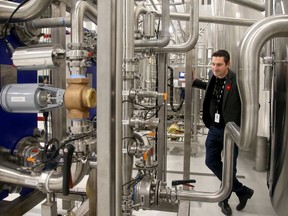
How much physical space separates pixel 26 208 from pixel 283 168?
1.25 meters

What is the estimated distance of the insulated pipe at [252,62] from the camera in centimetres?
73

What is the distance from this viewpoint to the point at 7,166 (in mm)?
933

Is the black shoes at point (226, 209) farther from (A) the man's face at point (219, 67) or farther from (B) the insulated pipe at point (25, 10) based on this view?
(B) the insulated pipe at point (25, 10)

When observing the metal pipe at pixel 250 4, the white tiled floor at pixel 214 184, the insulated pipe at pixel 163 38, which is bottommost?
the white tiled floor at pixel 214 184

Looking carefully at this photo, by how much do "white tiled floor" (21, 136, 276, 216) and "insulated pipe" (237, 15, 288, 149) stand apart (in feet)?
3.94

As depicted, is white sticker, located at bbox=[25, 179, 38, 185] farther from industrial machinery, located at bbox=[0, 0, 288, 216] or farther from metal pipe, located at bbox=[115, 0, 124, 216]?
metal pipe, located at bbox=[115, 0, 124, 216]

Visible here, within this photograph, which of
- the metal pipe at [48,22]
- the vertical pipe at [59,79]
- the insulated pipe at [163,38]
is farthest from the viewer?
the insulated pipe at [163,38]

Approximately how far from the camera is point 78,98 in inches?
28.2

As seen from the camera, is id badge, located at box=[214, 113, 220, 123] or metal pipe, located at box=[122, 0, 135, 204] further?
id badge, located at box=[214, 113, 220, 123]

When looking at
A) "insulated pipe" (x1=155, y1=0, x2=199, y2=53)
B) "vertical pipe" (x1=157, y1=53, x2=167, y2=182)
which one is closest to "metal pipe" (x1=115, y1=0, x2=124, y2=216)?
"insulated pipe" (x1=155, y1=0, x2=199, y2=53)

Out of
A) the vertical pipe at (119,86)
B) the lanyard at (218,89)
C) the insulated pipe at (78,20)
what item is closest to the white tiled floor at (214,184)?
the lanyard at (218,89)

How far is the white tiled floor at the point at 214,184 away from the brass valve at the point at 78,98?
1215 mm

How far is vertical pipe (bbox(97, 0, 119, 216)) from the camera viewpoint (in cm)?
62

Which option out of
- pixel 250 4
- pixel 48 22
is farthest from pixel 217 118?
pixel 48 22
